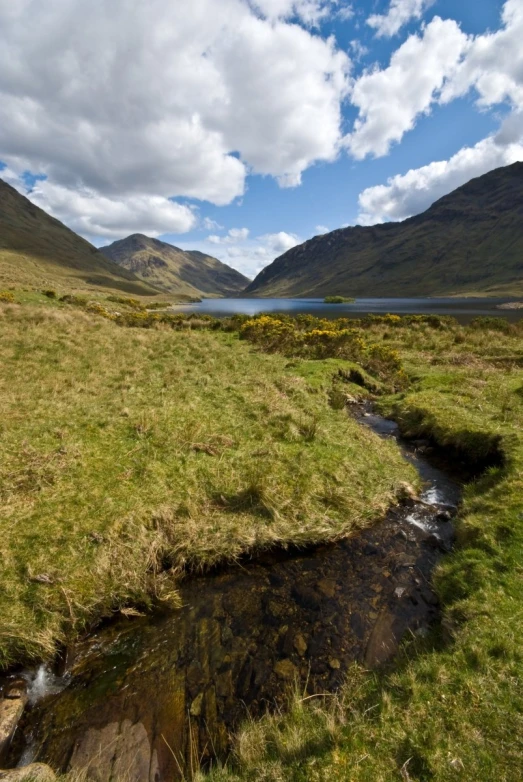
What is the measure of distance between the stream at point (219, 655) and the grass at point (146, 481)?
595 millimetres

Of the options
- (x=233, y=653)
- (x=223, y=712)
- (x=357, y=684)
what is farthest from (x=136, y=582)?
(x=357, y=684)

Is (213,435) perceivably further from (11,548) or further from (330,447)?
(11,548)

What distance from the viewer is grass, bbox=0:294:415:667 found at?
25.2ft

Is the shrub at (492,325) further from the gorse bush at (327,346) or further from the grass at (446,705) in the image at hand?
the grass at (446,705)

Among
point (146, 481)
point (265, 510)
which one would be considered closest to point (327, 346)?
point (265, 510)

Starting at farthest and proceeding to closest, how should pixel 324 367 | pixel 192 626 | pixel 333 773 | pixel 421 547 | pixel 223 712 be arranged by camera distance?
1. pixel 324 367
2. pixel 421 547
3. pixel 192 626
4. pixel 223 712
5. pixel 333 773

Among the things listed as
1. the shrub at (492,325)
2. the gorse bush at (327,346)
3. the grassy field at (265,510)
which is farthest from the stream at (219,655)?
the shrub at (492,325)

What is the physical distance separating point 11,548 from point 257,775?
21.5 feet

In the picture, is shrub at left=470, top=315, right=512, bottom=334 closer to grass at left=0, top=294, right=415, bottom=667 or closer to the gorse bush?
the gorse bush

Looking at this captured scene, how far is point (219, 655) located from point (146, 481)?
5.05 m

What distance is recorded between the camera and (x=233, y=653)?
7090 millimetres

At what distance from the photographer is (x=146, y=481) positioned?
416 inches

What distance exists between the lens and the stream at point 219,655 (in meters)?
5.62

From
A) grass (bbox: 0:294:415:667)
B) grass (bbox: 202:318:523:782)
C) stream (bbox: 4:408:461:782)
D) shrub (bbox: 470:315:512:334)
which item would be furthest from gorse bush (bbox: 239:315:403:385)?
stream (bbox: 4:408:461:782)
